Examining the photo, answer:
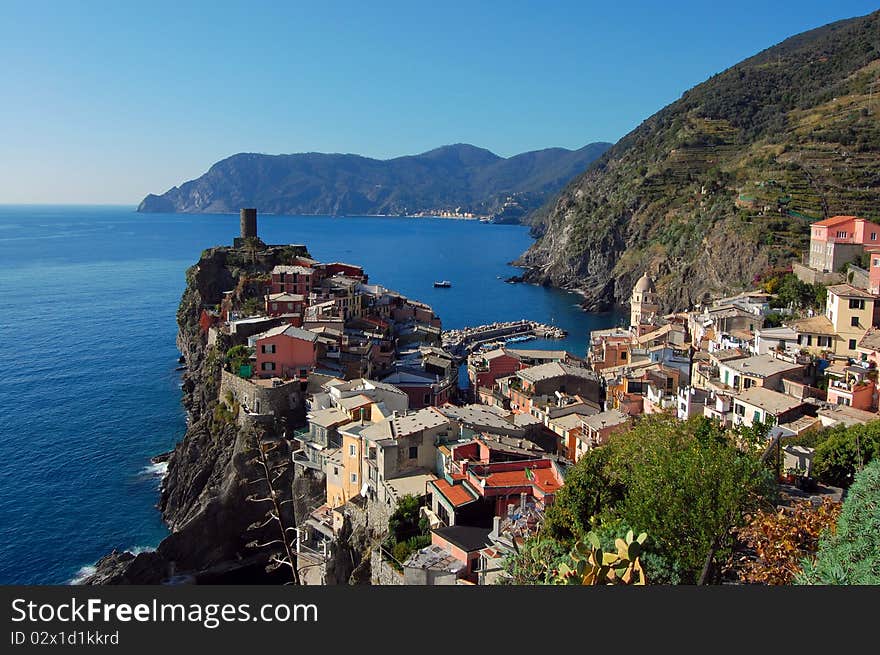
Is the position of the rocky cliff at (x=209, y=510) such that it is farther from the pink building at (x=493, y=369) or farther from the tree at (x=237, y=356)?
the pink building at (x=493, y=369)

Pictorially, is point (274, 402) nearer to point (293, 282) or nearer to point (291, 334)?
point (291, 334)

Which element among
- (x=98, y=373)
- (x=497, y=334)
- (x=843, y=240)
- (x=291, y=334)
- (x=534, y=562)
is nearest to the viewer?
(x=534, y=562)

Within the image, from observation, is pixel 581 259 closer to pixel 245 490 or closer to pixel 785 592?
pixel 245 490

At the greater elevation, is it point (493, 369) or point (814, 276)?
point (814, 276)

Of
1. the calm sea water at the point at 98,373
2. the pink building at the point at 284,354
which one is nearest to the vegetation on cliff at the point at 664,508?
the pink building at the point at 284,354

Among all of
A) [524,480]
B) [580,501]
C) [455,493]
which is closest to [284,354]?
[455,493]

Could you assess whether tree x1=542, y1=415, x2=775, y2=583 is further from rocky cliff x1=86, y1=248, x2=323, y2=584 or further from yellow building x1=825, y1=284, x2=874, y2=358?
yellow building x1=825, y1=284, x2=874, y2=358
